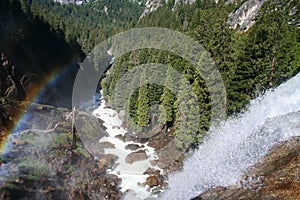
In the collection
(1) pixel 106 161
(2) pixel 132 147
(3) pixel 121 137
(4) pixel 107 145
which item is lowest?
(1) pixel 106 161

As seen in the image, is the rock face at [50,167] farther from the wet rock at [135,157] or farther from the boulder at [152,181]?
the boulder at [152,181]

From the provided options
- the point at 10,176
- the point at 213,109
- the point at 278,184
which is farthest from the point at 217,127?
the point at 10,176

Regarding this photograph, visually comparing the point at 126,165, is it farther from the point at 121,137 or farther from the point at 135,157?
the point at 121,137

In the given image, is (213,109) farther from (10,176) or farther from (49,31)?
Result: (49,31)

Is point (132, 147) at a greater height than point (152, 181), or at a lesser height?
greater

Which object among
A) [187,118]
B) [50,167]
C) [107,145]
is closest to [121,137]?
[107,145]

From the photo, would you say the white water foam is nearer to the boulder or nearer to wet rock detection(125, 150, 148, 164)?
wet rock detection(125, 150, 148, 164)
